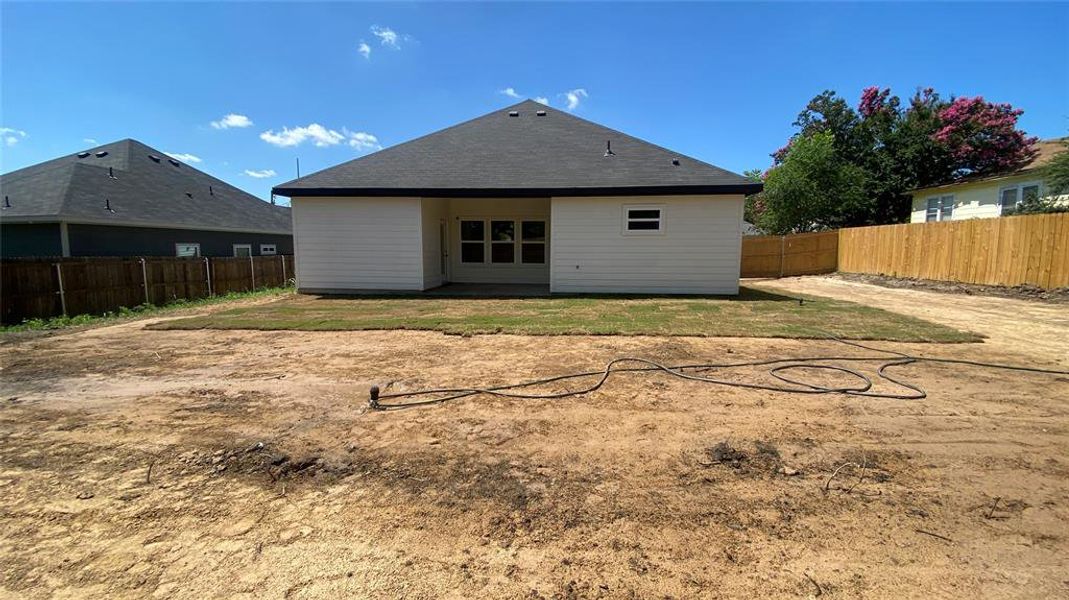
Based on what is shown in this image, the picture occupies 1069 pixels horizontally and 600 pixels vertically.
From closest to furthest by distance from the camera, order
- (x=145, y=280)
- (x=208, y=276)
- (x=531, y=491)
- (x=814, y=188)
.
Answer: (x=531, y=491), (x=145, y=280), (x=208, y=276), (x=814, y=188)

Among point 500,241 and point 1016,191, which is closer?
point 500,241

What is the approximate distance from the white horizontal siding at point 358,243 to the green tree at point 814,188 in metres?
19.9

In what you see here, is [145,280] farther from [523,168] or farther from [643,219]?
[643,219]

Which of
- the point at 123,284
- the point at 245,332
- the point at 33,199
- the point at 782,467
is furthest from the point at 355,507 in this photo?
the point at 33,199

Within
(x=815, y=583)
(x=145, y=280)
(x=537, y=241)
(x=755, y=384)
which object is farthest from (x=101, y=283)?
(x=815, y=583)

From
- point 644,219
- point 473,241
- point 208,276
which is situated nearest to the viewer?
point 644,219

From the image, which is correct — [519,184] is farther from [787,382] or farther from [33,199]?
[33,199]

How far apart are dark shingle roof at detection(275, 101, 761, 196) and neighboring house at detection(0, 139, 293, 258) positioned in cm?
670

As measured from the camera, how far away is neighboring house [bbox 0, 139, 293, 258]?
1309 centimetres

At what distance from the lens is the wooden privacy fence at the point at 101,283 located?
9.12 metres

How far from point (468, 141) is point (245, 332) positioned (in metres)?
9.56

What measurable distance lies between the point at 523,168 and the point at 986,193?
64.4 ft

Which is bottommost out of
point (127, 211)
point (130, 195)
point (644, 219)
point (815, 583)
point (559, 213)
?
point (815, 583)

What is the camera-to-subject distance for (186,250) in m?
16.8
